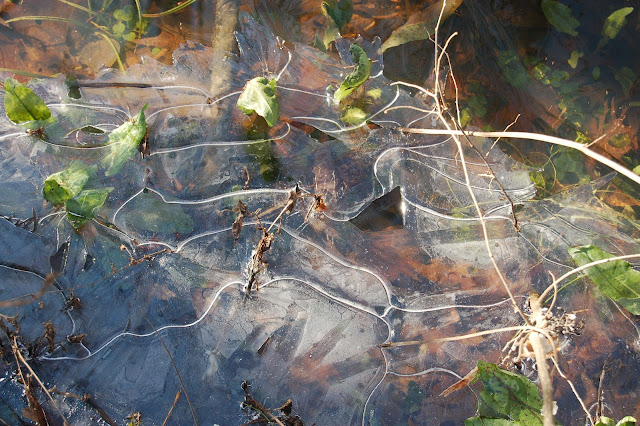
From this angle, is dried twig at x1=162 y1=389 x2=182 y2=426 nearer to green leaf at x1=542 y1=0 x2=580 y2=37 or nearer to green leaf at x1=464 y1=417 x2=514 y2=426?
green leaf at x1=464 y1=417 x2=514 y2=426

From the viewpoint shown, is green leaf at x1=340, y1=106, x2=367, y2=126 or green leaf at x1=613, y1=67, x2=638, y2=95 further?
green leaf at x1=613, y1=67, x2=638, y2=95

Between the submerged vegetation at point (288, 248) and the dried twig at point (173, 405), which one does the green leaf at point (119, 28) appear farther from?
the dried twig at point (173, 405)

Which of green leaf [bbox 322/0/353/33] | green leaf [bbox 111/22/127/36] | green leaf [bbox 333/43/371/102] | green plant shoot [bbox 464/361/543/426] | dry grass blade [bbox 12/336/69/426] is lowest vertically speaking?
dry grass blade [bbox 12/336/69/426]

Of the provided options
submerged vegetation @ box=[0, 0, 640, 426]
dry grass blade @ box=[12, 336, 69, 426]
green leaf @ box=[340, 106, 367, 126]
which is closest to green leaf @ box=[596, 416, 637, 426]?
submerged vegetation @ box=[0, 0, 640, 426]

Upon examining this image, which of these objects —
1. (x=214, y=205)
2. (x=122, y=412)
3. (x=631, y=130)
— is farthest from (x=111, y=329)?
(x=631, y=130)

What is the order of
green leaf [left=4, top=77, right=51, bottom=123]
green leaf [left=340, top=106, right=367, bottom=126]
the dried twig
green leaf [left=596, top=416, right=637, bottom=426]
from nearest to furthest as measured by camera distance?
green leaf [left=596, top=416, right=637, bottom=426]
the dried twig
green leaf [left=4, top=77, right=51, bottom=123]
green leaf [left=340, top=106, right=367, bottom=126]

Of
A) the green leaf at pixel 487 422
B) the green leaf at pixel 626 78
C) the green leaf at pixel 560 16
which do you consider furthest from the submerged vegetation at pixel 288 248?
the green leaf at pixel 560 16
